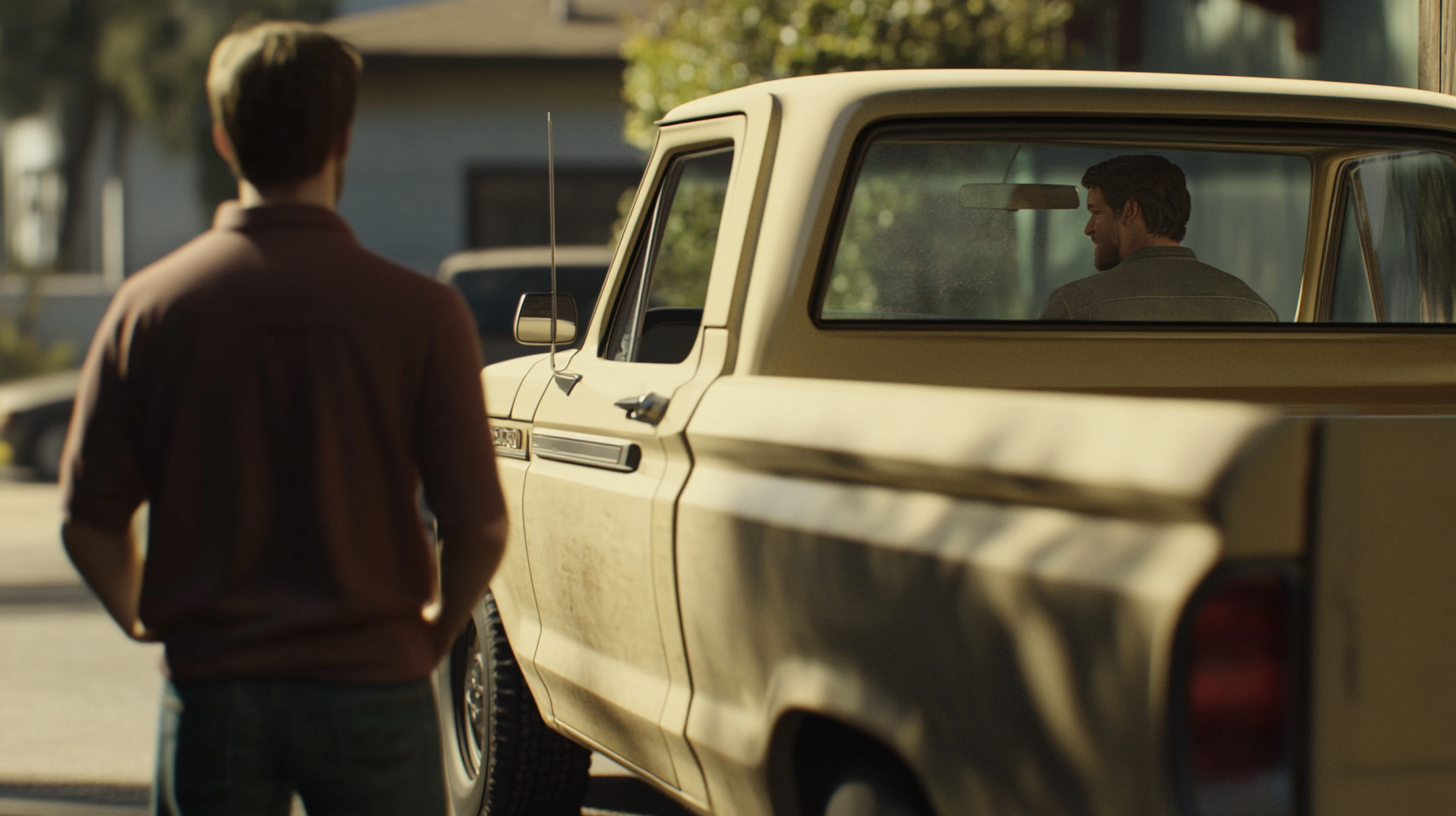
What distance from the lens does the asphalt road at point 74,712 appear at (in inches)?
218

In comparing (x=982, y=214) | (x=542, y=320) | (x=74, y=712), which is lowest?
(x=74, y=712)

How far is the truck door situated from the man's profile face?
3.29 ft

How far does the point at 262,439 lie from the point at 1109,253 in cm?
278

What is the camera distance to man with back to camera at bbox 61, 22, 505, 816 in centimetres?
216

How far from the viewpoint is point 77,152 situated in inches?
1236

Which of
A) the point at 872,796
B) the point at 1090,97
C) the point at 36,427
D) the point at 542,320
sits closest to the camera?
the point at 872,796

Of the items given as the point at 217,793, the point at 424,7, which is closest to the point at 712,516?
the point at 217,793

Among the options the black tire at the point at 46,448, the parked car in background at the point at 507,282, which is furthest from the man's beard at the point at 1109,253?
the black tire at the point at 46,448

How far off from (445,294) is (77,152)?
3166 centimetres

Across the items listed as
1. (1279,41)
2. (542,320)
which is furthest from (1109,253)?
(1279,41)

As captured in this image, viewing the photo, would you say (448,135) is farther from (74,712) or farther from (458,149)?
(74,712)

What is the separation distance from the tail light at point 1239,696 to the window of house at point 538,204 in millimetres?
21932

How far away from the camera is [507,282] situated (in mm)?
12203

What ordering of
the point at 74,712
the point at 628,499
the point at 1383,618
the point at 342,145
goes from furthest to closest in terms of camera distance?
1. the point at 74,712
2. the point at 628,499
3. the point at 342,145
4. the point at 1383,618
